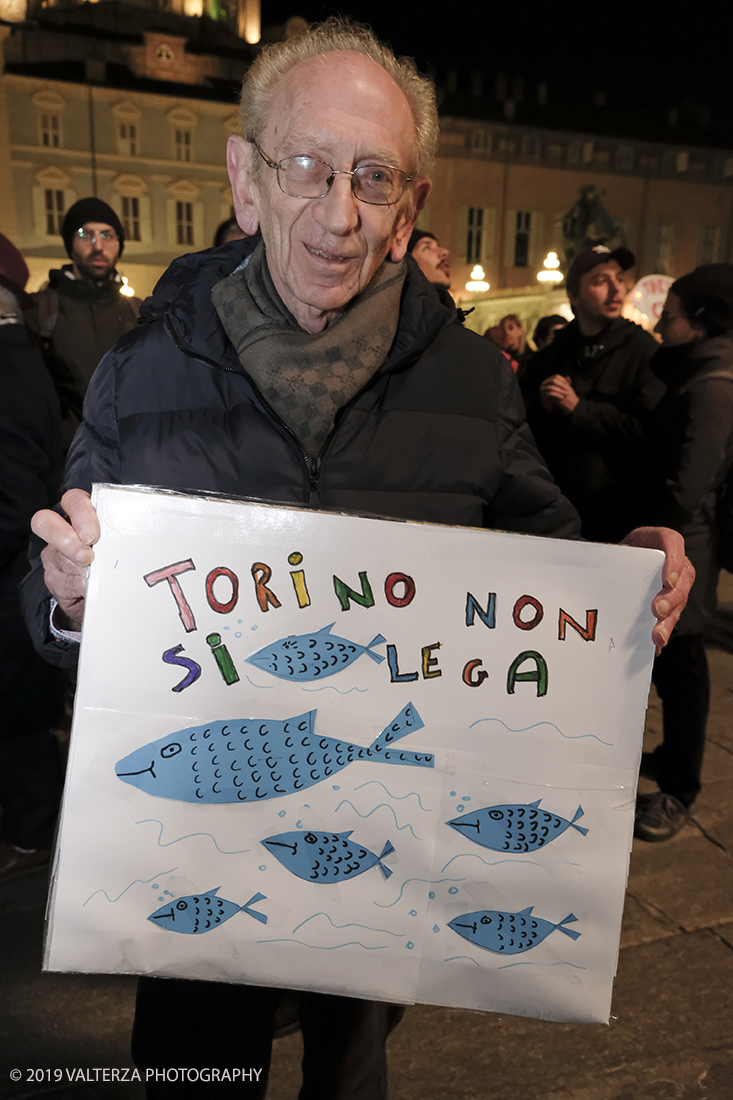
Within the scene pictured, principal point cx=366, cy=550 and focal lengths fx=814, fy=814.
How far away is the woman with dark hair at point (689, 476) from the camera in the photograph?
9.55ft

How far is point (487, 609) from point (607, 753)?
0.25 meters

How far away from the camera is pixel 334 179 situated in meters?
1.21

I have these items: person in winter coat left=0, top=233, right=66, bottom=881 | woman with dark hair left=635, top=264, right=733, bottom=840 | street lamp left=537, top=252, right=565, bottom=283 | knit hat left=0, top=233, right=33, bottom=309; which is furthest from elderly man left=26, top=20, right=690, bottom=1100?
street lamp left=537, top=252, right=565, bottom=283

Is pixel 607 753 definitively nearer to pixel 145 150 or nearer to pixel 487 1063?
pixel 487 1063

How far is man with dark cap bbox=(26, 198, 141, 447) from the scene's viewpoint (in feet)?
13.1

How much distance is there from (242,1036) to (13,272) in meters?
2.49

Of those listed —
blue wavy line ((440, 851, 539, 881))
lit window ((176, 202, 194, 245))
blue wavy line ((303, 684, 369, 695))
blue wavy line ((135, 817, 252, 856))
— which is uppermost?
lit window ((176, 202, 194, 245))

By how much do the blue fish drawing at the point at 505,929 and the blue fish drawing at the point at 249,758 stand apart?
23 centimetres

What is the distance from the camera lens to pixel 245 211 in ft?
4.45

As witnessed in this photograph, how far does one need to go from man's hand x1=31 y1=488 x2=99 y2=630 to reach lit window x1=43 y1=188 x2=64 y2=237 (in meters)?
17.0

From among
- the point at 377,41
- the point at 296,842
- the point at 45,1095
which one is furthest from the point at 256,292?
the point at 45,1095

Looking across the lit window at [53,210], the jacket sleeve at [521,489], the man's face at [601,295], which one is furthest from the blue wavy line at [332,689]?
the lit window at [53,210]

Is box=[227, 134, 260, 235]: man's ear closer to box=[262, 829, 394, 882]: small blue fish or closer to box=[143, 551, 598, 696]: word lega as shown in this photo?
box=[143, 551, 598, 696]: word lega

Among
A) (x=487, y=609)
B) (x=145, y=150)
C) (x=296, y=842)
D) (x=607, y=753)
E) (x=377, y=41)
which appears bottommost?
(x=296, y=842)
